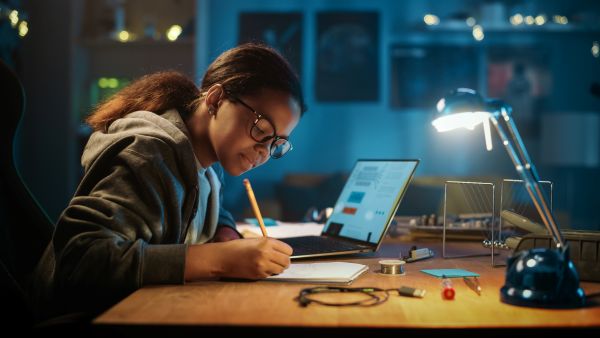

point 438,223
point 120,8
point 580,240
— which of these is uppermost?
point 120,8

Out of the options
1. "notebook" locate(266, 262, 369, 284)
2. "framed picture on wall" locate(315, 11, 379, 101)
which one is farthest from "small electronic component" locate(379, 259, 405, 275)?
"framed picture on wall" locate(315, 11, 379, 101)

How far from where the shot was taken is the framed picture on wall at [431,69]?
475 centimetres

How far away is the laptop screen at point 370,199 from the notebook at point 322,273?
0.25m

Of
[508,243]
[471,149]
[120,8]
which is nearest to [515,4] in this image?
[471,149]

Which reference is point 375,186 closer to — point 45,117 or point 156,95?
point 156,95

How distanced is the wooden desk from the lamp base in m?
0.02

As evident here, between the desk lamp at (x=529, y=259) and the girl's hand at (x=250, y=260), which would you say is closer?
the desk lamp at (x=529, y=259)

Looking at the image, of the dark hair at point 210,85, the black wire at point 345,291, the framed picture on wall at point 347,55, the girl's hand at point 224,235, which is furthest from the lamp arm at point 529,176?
the framed picture on wall at point 347,55

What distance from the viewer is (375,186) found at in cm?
170

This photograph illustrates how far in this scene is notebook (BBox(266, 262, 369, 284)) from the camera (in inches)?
45.2

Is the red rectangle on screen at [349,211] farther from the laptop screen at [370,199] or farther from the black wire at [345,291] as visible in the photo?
the black wire at [345,291]

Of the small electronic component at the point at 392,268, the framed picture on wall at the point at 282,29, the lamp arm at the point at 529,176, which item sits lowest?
the small electronic component at the point at 392,268

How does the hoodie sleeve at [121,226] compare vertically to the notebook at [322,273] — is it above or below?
above

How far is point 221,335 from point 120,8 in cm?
400
